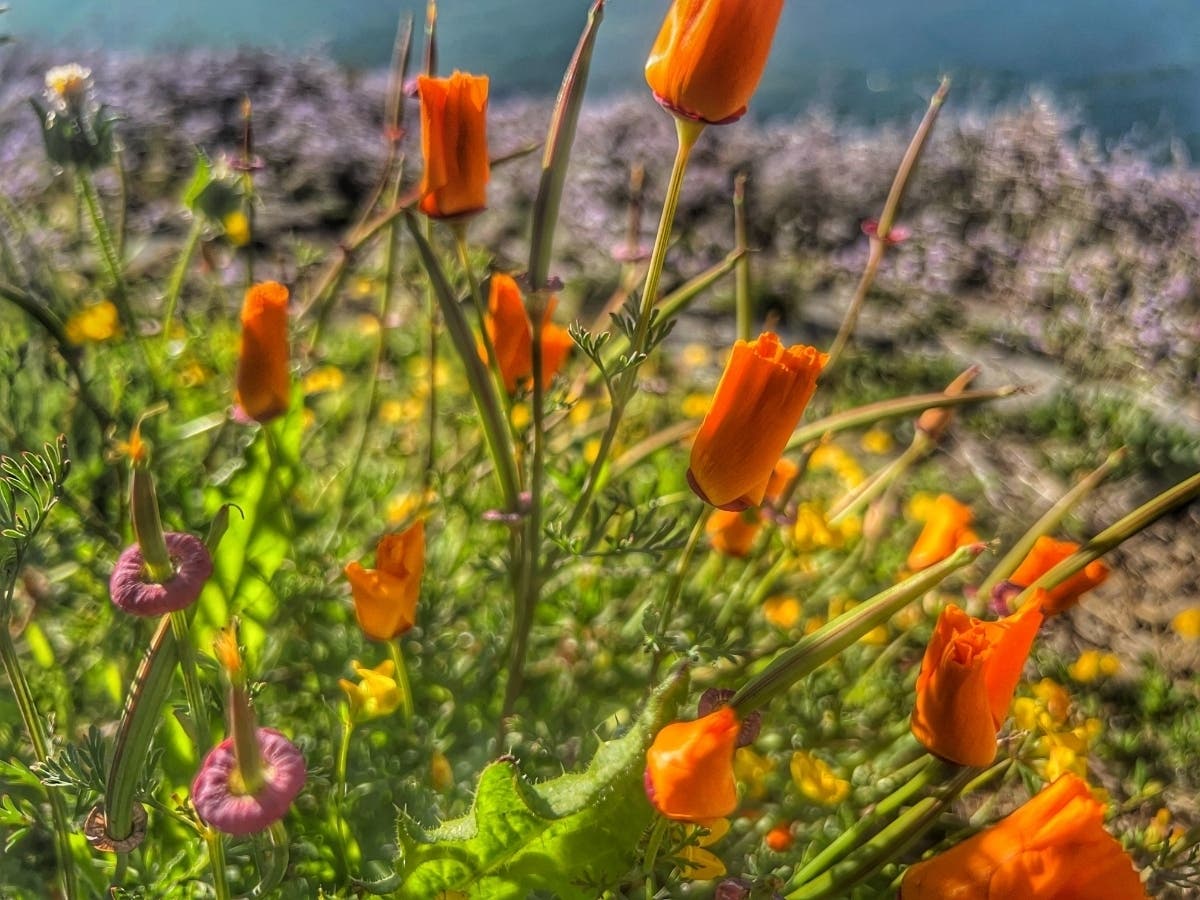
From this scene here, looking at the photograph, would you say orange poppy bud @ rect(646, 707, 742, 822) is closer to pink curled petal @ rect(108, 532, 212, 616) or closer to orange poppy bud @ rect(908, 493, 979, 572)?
pink curled petal @ rect(108, 532, 212, 616)

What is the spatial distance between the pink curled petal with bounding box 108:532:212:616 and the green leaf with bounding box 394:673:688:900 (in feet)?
0.55

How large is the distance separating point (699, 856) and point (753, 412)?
26 centimetres

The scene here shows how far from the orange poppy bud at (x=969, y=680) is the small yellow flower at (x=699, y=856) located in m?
0.13

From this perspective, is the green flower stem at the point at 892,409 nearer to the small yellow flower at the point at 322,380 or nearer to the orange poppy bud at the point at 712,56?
the orange poppy bud at the point at 712,56

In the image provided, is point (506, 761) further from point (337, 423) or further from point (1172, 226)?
point (1172, 226)

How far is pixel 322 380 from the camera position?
119cm

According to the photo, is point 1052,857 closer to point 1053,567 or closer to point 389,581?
point 1053,567

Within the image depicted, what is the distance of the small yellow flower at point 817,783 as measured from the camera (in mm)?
653

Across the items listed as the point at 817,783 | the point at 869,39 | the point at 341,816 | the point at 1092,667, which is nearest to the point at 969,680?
the point at 817,783

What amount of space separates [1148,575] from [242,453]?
1249mm

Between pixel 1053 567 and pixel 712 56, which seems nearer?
pixel 712 56

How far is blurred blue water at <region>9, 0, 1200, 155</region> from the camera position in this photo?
199 centimetres

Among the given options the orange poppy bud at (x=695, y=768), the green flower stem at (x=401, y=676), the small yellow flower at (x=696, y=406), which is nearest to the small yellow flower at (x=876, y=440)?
the small yellow flower at (x=696, y=406)

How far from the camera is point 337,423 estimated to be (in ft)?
4.01
